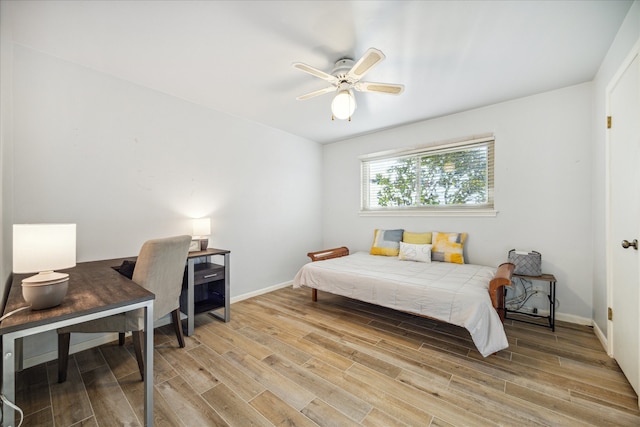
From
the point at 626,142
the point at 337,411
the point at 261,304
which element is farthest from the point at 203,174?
the point at 626,142

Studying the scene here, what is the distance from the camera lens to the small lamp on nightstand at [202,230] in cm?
291

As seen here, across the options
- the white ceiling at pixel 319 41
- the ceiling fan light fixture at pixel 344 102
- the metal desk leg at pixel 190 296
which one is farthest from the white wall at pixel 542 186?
the metal desk leg at pixel 190 296

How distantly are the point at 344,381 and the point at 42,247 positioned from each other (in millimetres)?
1905

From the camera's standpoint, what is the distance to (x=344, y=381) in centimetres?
183

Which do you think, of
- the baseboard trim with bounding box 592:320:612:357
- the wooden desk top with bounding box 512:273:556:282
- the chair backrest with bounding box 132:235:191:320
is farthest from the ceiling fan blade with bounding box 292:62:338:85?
the baseboard trim with bounding box 592:320:612:357

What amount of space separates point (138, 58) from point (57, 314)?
2110 mm

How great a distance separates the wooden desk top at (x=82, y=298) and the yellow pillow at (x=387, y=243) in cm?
310

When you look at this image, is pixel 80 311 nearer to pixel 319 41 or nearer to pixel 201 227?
pixel 201 227

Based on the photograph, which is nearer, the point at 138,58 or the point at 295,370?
the point at 295,370

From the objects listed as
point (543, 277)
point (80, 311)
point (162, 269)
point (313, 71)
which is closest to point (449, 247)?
point (543, 277)

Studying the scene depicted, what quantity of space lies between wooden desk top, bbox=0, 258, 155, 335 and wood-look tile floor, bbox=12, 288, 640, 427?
30.2 inches

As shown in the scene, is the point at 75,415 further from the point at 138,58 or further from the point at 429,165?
the point at 429,165

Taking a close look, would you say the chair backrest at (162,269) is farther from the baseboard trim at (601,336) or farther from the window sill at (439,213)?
the baseboard trim at (601,336)

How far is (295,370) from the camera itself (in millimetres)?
1956
